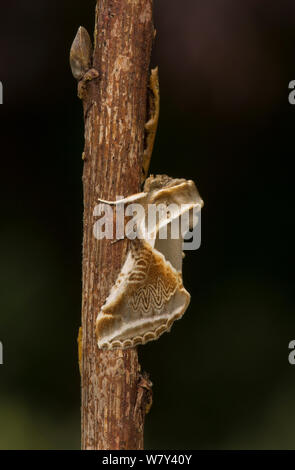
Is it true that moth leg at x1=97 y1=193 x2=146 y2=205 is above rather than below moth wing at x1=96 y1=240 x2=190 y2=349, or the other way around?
above

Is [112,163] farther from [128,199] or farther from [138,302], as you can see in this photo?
[138,302]

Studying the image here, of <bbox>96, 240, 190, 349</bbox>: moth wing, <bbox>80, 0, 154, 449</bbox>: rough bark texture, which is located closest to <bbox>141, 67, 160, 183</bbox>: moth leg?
<bbox>80, 0, 154, 449</bbox>: rough bark texture

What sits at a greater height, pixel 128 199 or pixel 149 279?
pixel 128 199

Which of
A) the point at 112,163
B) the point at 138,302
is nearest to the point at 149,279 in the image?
the point at 138,302

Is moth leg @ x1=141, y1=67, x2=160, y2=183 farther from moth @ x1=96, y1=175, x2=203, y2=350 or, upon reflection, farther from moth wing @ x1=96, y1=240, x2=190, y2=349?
moth wing @ x1=96, y1=240, x2=190, y2=349
